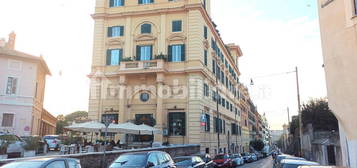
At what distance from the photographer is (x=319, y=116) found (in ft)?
104

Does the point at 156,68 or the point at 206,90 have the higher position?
the point at 156,68

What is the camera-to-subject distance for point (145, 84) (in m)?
30.6

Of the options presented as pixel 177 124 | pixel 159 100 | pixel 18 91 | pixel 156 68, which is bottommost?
pixel 177 124

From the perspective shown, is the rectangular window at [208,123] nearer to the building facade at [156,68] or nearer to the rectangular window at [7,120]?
the building facade at [156,68]

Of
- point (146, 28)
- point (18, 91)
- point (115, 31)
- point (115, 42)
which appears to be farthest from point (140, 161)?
point (18, 91)

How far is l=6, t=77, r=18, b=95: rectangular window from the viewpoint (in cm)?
3181

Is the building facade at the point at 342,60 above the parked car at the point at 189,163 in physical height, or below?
above

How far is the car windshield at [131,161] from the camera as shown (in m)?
10.8

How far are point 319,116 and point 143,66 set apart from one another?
20.3 m

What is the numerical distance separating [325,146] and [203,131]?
1226cm

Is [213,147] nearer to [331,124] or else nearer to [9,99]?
[331,124]

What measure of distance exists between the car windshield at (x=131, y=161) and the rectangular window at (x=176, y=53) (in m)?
20.2

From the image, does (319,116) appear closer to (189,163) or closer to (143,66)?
(143,66)

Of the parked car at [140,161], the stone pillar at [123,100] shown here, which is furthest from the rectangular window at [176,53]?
the parked car at [140,161]
